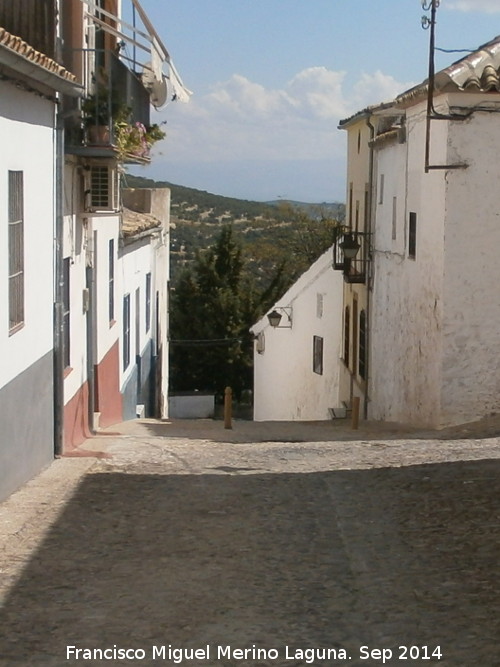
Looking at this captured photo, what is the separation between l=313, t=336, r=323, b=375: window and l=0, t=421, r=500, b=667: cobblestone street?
1605 centimetres

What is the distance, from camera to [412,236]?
17.7 metres

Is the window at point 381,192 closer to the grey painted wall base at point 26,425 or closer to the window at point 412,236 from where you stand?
the window at point 412,236

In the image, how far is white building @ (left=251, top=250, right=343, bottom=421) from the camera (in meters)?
26.9

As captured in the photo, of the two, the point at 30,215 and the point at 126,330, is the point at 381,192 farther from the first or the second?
the point at 30,215

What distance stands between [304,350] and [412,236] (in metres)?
11.7

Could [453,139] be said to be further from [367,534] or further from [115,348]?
[367,534]

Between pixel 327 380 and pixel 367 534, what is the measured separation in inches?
756

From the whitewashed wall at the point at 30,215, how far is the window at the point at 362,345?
40.8 feet

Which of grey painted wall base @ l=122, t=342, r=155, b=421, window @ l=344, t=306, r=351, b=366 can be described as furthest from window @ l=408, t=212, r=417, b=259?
window @ l=344, t=306, r=351, b=366

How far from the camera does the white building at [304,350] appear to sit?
26906 millimetres

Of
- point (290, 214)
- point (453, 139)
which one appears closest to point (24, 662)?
point (453, 139)

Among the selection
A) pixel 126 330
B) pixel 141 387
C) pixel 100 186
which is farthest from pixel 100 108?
pixel 141 387

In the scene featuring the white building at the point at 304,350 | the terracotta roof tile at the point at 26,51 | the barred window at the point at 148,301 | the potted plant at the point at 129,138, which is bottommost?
the white building at the point at 304,350

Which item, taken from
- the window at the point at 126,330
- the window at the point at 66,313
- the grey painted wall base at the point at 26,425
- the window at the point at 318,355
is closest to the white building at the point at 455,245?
the window at the point at 126,330
